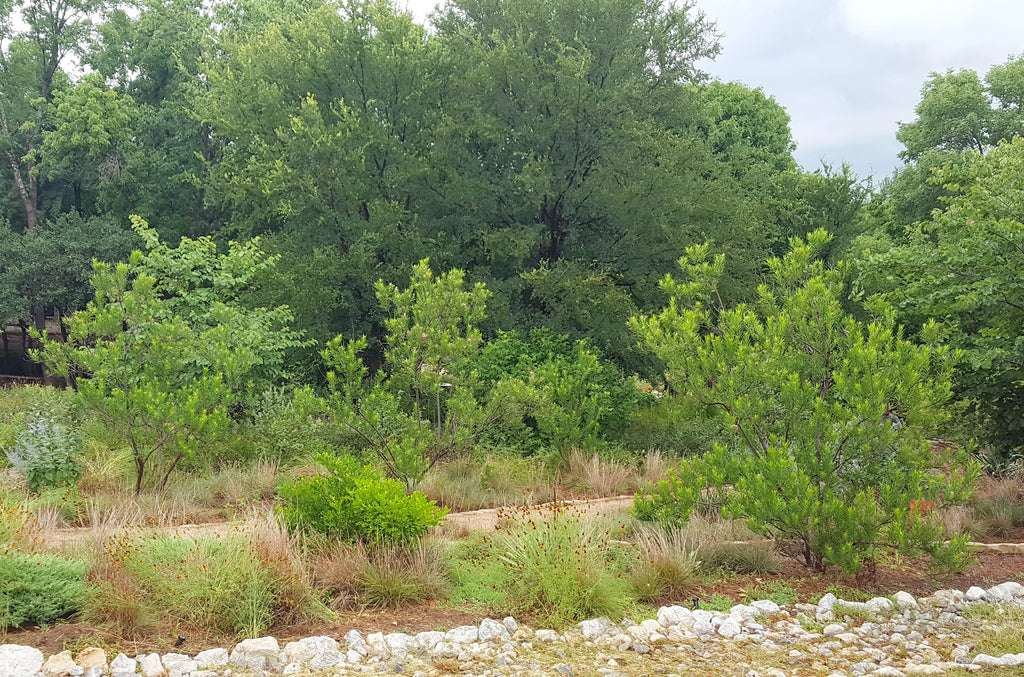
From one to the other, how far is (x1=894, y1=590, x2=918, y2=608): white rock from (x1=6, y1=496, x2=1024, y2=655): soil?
0.60 feet

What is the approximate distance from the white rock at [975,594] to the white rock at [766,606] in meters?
1.76

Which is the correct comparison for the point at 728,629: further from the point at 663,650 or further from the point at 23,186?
the point at 23,186

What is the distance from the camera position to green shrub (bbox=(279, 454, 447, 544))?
6203 mm

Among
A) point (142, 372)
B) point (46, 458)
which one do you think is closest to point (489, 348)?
point (142, 372)

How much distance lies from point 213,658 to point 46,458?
18.9 feet

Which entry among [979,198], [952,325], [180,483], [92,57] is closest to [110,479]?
[180,483]

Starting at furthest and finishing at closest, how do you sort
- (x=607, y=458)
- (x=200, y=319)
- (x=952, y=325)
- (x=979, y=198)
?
1. (x=200, y=319)
2. (x=607, y=458)
3. (x=979, y=198)
4. (x=952, y=325)

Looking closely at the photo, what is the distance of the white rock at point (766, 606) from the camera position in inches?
231

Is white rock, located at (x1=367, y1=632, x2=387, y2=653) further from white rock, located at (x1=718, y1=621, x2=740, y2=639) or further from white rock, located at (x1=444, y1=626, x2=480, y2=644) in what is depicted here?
white rock, located at (x1=718, y1=621, x2=740, y2=639)

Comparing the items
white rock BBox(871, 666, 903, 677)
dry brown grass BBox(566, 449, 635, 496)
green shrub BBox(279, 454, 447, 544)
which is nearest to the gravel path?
white rock BBox(871, 666, 903, 677)

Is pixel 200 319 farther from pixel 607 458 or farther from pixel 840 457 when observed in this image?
pixel 840 457

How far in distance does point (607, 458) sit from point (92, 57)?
24822mm

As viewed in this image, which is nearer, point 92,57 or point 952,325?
point 952,325

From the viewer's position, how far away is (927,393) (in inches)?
248
